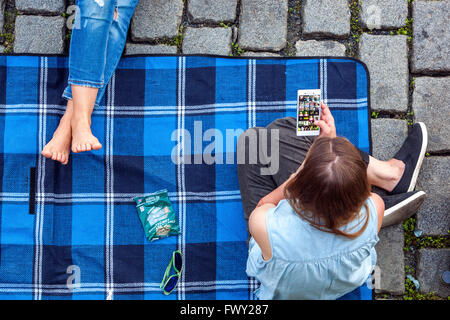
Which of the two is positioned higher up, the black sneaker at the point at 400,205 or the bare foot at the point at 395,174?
the bare foot at the point at 395,174

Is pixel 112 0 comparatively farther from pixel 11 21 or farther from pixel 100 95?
pixel 11 21

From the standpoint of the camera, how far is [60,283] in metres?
2.59

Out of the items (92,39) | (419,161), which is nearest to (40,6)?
(92,39)

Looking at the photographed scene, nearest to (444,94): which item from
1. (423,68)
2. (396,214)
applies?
(423,68)

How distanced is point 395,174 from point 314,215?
110 centimetres

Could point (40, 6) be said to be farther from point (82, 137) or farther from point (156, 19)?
point (82, 137)

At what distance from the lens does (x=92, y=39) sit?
246cm

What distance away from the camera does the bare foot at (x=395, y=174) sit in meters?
2.58

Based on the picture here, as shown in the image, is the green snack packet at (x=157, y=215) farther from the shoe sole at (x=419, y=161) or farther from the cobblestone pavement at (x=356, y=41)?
the shoe sole at (x=419, y=161)

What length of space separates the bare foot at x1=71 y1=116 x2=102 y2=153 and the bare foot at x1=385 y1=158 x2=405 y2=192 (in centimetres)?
184

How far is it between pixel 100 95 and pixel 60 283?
1233 mm

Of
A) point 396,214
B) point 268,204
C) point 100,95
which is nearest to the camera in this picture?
point 268,204

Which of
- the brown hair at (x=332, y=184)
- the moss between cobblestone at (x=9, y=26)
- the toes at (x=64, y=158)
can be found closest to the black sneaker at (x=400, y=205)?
the brown hair at (x=332, y=184)

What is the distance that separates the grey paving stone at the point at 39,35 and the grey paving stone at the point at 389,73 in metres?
2.10
